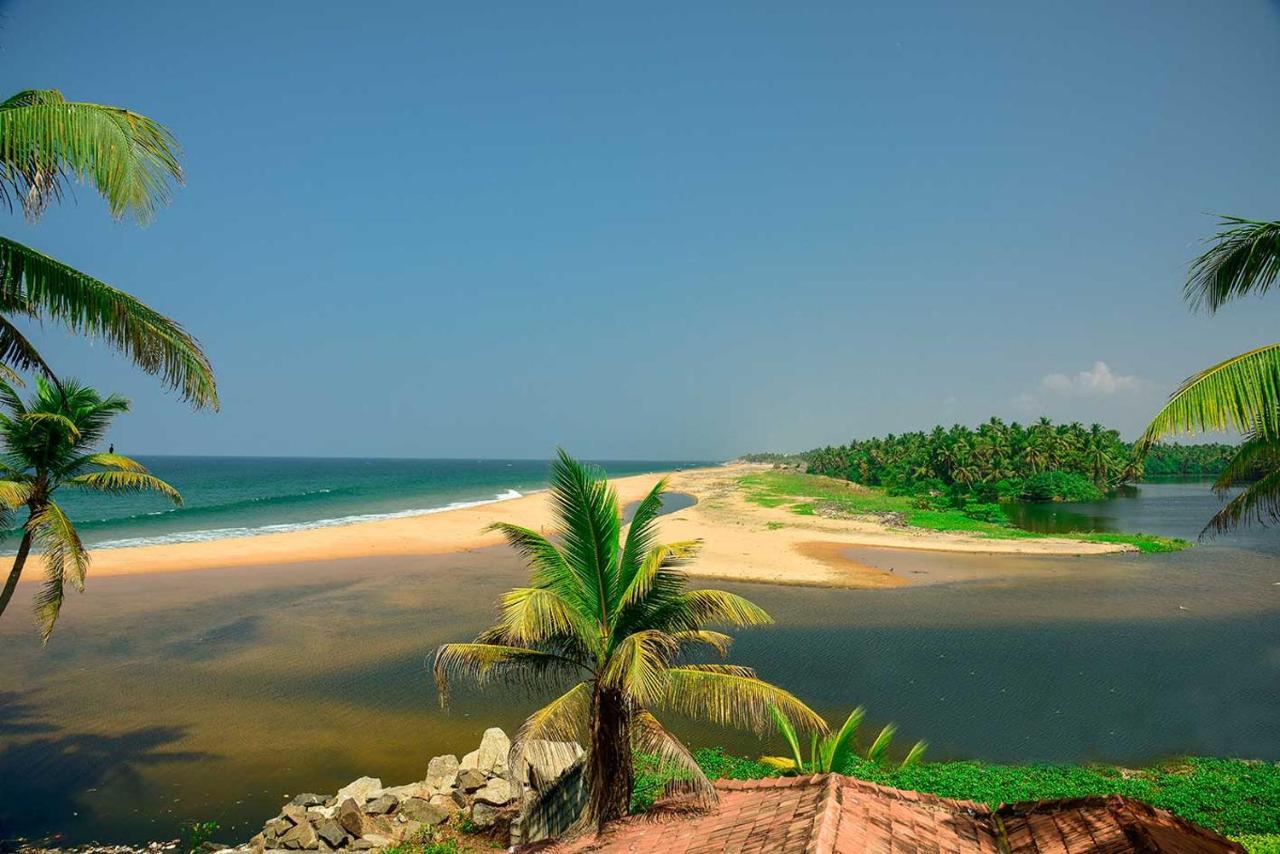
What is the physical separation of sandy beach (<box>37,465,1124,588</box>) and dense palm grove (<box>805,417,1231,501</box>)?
2900 centimetres

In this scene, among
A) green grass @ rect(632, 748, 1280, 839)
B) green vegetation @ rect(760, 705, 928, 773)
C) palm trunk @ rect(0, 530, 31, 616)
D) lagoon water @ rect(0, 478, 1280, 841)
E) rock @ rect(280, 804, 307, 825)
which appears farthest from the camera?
lagoon water @ rect(0, 478, 1280, 841)

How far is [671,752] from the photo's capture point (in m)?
7.78

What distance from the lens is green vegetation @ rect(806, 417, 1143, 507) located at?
7025 cm

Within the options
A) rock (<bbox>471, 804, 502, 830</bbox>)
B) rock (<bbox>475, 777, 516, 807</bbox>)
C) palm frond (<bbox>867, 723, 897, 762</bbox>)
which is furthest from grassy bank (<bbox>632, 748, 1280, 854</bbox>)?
rock (<bbox>471, 804, 502, 830</bbox>)

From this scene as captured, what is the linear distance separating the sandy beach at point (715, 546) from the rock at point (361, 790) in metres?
20.8

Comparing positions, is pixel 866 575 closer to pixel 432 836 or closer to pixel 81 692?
pixel 432 836

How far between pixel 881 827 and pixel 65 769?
14.7 metres

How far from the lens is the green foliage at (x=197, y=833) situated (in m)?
10.1

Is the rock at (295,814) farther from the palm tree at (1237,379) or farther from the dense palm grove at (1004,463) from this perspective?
the dense palm grove at (1004,463)

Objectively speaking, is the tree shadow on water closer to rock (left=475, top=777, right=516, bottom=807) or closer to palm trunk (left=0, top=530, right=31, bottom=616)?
palm trunk (left=0, top=530, right=31, bottom=616)

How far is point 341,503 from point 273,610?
48442mm

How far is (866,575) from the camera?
31109mm

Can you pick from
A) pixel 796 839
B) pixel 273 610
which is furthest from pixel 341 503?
pixel 796 839

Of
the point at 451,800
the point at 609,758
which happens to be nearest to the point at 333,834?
the point at 451,800
